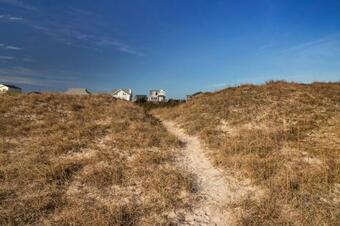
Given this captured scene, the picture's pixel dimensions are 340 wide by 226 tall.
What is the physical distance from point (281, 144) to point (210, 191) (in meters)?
5.59

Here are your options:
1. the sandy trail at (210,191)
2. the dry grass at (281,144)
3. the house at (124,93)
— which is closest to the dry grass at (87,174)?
the sandy trail at (210,191)

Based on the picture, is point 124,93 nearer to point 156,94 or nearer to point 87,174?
point 156,94

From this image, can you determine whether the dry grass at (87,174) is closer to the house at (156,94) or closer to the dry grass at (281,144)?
the dry grass at (281,144)

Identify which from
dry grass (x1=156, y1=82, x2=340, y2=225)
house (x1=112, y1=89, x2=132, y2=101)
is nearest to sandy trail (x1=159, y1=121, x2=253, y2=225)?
dry grass (x1=156, y1=82, x2=340, y2=225)

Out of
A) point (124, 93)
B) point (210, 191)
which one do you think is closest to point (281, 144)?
point (210, 191)

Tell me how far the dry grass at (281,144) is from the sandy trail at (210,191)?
0.47m

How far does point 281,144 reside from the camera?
41.0 ft

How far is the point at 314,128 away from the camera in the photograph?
14.3 m

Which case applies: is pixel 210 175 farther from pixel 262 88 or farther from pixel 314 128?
pixel 262 88

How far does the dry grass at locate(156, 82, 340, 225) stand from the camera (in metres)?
7.13

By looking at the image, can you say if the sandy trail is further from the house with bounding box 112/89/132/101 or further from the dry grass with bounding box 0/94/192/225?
the house with bounding box 112/89/132/101

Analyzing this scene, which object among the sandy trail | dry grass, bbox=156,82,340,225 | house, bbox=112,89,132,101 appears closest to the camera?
the sandy trail

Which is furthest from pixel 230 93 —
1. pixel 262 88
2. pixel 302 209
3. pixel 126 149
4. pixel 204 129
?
pixel 302 209

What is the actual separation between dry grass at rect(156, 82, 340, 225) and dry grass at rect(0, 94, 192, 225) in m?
2.16
